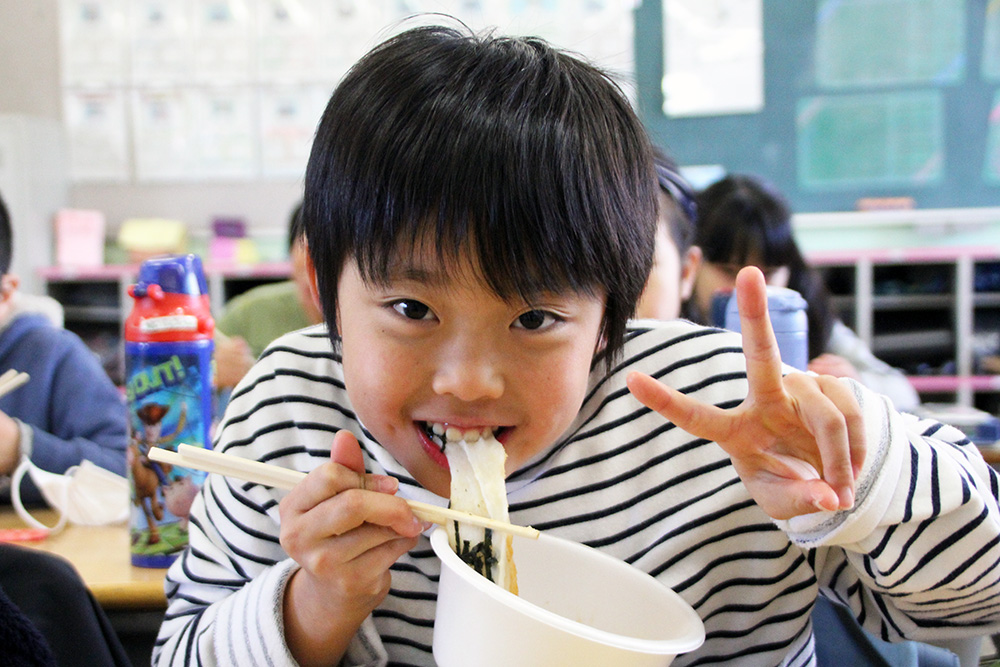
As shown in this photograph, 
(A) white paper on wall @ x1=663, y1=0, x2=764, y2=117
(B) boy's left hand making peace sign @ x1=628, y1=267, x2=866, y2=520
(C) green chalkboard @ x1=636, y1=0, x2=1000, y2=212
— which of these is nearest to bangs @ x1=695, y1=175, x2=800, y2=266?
(B) boy's left hand making peace sign @ x1=628, y1=267, x2=866, y2=520

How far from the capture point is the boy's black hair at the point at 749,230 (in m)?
2.45

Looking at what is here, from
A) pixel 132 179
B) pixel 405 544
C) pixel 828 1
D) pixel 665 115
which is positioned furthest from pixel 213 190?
pixel 405 544

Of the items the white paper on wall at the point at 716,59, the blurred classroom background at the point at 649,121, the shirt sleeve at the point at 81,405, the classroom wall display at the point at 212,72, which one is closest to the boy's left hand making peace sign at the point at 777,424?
the shirt sleeve at the point at 81,405

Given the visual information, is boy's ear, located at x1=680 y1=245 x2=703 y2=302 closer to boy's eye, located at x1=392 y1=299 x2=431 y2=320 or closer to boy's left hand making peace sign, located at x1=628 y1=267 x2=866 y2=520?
boy's left hand making peace sign, located at x1=628 y1=267 x2=866 y2=520

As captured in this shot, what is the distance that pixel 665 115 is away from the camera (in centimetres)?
467

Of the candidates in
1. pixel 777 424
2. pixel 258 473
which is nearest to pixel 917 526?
pixel 777 424

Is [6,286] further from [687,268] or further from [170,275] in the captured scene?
[687,268]

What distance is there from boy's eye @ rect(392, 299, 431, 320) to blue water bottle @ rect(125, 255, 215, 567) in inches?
18.7

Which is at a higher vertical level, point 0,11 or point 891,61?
point 0,11

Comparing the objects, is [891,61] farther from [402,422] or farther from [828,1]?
[402,422]

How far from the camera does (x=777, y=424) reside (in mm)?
712

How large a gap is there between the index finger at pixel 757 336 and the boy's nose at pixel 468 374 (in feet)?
0.69

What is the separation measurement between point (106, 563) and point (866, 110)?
4566 mm

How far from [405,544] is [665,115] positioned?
436cm
